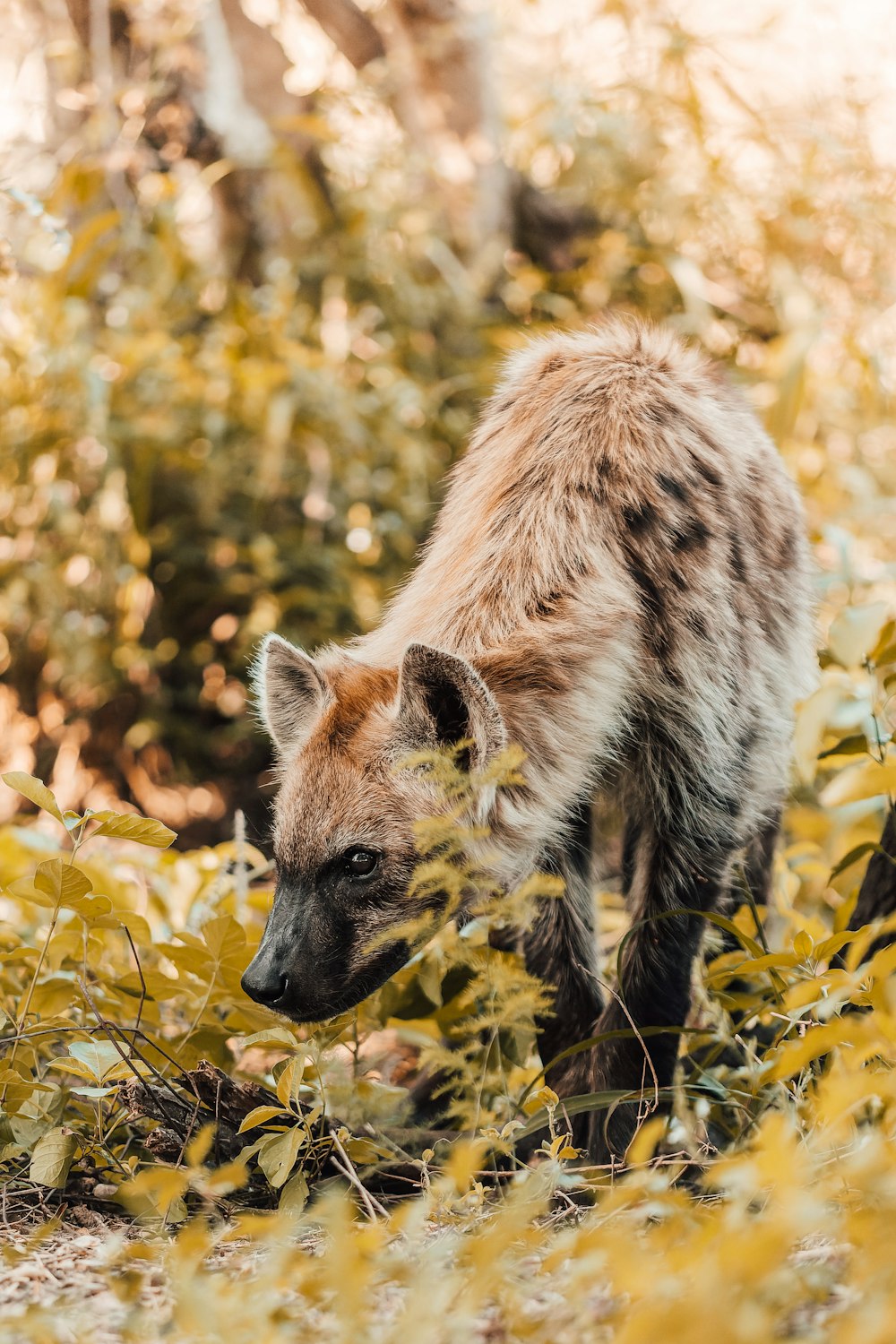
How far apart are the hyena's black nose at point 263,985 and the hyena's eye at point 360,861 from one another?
22 cm

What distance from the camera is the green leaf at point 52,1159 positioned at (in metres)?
1.79

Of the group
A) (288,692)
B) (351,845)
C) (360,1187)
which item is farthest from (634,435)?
(360,1187)

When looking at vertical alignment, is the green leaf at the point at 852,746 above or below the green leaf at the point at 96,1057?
below

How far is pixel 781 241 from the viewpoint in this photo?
6340 millimetres

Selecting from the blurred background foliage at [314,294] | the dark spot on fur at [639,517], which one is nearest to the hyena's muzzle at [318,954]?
the dark spot on fur at [639,517]

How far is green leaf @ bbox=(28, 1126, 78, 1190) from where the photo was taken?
5.88ft

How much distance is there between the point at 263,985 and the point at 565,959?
32.8 inches

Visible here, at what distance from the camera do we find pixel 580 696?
228 cm

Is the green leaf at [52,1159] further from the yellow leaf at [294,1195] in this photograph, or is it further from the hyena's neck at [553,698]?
the hyena's neck at [553,698]

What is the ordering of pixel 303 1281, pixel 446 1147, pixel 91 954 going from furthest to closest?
1. pixel 91 954
2. pixel 446 1147
3. pixel 303 1281

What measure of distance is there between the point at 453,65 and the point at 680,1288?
248 inches

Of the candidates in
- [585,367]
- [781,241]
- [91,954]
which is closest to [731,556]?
[585,367]

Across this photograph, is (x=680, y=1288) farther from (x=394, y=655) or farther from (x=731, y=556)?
(x=731, y=556)

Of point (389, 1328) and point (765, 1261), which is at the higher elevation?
point (765, 1261)
